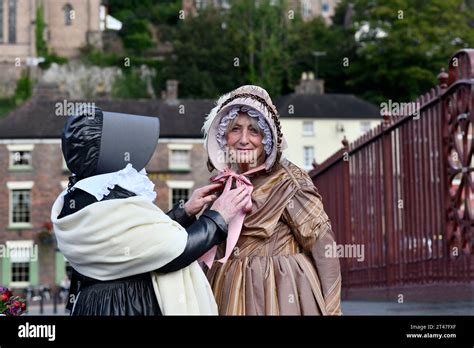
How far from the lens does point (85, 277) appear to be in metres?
4.73

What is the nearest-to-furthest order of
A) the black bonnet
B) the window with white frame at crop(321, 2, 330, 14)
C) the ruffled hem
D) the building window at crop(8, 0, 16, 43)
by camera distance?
the black bonnet < the ruffled hem < the building window at crop(8, 0, 16, 43) < the window with white frame at crop(321, 2, 330, 14)

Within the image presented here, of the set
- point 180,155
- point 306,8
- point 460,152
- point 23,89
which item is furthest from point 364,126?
point 460,152

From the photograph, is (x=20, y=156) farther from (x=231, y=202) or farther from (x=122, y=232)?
(x=122, y=232)

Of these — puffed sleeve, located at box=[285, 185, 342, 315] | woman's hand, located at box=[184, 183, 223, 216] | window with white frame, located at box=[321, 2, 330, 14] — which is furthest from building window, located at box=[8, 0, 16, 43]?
puffed sleeve, located at box=[285, 185, 342, 315]

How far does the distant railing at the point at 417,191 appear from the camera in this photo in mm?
8406

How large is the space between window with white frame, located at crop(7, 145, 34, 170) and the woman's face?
46.3m

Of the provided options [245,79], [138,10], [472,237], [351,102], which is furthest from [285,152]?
[138,10]

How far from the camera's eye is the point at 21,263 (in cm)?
5200

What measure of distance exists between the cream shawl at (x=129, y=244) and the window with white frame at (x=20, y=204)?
4721 centimetres

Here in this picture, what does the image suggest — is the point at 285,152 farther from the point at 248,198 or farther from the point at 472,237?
the point at 472,237

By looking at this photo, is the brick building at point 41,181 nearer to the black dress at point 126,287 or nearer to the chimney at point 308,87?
the chimney at point 308,87

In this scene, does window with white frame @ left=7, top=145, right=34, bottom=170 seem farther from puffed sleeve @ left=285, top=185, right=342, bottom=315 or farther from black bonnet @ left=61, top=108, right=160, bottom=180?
black bonnet @ left=61, top=108, right=160, bottom=180

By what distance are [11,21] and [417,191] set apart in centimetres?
9645

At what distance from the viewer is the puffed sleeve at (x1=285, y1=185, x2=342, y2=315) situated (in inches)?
204
